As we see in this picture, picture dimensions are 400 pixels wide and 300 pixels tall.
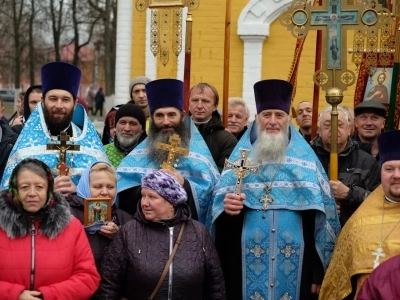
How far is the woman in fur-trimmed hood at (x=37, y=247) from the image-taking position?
4430 millimetres

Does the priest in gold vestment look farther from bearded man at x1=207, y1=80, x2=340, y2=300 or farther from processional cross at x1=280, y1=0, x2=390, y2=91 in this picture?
processional cross at x1=280, y1=0, x2=390, y2=91

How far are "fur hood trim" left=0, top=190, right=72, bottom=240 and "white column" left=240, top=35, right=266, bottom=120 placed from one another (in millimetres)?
9872

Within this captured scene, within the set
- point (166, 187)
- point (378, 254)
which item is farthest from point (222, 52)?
point (378, 254)

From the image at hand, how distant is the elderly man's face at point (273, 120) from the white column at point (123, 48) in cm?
939

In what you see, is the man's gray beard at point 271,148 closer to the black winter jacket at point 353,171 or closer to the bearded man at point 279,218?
the bearded man at point 279,218

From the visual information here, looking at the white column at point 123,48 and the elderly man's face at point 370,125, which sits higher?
the white column at point 123,48

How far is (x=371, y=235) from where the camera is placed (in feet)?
15.3

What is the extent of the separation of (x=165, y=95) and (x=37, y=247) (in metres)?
1.66

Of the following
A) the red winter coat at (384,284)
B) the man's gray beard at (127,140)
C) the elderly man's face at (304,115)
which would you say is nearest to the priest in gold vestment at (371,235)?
the red winter coat at (384,284)

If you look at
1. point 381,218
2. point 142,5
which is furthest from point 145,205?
point 142,5

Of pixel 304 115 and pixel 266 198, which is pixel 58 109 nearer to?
pixel 266 198

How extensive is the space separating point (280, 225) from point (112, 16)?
74.5ft

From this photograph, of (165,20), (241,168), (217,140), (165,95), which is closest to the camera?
(241,168)

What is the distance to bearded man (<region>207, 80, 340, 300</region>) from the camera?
523 centimetres
